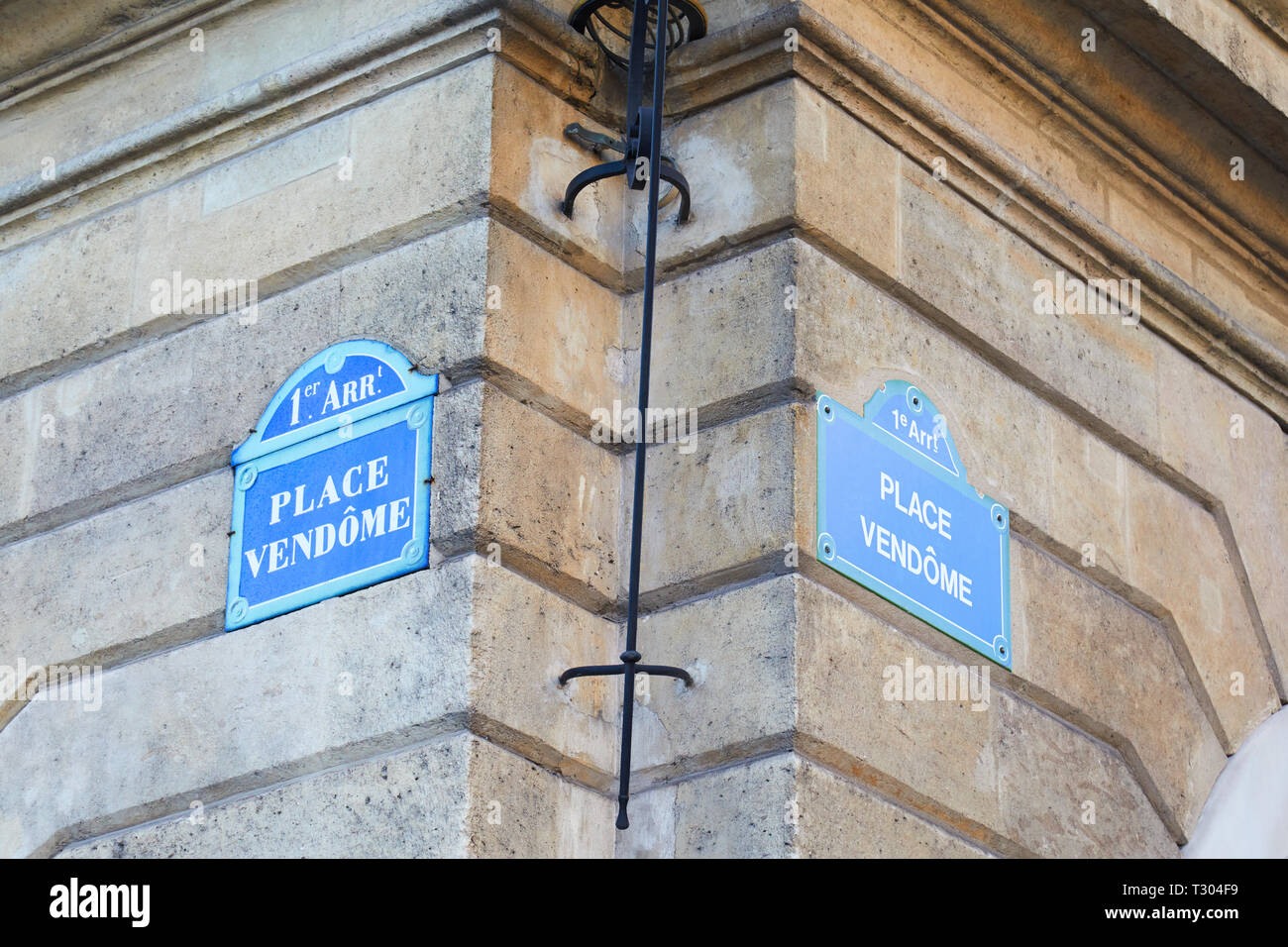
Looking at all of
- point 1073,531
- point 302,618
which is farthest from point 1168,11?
point 302,618

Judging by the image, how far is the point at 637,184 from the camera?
6.43 meters

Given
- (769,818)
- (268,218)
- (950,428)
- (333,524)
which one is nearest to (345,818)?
(333,524)

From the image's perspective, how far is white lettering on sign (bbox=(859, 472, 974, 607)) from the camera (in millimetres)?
6250

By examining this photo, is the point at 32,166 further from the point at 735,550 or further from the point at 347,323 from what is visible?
the point at 735,550

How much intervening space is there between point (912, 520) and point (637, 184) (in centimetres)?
121

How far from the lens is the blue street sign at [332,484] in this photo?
604cm

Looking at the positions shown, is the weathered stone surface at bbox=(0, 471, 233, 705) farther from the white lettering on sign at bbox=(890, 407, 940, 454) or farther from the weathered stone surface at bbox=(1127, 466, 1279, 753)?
the weathered stone surface at bbox=(1127, 466, 1279, 753)

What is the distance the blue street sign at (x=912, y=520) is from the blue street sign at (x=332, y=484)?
3.58 feet

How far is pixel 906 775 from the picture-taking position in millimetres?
6066

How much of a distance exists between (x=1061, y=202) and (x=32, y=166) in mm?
3358

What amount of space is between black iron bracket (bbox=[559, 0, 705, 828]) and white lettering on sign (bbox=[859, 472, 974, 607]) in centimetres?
67

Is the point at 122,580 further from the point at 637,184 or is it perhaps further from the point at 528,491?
the point at 637,184

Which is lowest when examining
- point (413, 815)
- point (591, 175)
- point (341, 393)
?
point (413, 815)
